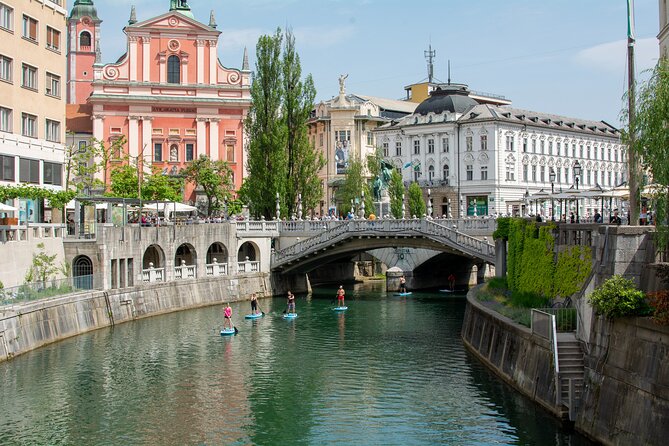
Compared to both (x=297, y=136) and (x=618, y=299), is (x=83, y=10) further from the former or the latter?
(x=618, y=299)

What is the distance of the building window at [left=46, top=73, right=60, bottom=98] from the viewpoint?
204 feet

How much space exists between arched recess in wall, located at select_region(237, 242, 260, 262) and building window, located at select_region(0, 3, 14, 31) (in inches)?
1212

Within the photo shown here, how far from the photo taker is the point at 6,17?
56281 mm

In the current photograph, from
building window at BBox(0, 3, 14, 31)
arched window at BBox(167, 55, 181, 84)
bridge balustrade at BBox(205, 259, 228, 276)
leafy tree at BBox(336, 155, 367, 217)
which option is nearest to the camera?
building window at BBox(0, 3, 14, 31)

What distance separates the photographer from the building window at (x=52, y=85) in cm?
6223

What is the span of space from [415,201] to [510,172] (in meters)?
12.8

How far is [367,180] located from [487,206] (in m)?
17.6

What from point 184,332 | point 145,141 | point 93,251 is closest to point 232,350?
point 184,332

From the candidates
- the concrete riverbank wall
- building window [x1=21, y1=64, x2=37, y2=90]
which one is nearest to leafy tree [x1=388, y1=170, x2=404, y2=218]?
the concrete riverbank wall

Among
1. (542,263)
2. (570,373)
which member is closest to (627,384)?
(570,373)

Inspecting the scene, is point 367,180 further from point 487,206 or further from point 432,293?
point 432,293

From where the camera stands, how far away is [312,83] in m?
84.9

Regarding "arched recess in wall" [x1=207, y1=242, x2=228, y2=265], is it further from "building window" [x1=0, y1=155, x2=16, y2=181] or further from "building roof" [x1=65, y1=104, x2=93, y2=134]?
"building roof" [x1=65, y1=104, x2=93, y2=134]

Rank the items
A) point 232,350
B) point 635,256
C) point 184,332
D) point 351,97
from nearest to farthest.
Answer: point 635,256, point 232,350, point 184,332, point 351,97
